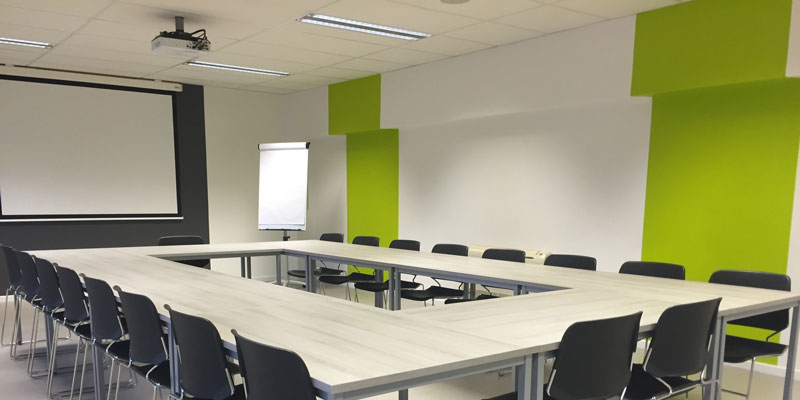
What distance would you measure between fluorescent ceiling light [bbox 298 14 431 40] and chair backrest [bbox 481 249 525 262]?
2241mm

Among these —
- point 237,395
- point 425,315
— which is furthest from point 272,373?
point 425,315

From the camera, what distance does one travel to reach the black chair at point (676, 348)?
242cm

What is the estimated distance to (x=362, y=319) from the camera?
2426 mm

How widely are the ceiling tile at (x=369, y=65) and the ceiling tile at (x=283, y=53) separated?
167 mm

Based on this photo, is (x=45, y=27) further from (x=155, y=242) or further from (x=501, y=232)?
(x=501, y=232)

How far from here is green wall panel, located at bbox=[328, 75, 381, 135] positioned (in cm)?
742

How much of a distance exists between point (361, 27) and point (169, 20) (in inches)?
68.4

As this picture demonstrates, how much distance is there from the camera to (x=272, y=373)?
1737 millimetres

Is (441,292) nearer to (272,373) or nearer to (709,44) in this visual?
(709,44)

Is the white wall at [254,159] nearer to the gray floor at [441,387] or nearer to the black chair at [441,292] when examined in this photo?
the black chair at [441,292]

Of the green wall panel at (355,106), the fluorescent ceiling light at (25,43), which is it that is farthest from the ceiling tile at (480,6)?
the fluorescent ceiling light at (25,43)

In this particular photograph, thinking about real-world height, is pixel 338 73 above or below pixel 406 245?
above

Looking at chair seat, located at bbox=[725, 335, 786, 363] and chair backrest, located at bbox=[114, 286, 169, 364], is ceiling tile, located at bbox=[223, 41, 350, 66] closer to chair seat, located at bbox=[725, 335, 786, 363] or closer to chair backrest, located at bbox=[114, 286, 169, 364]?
chair backrest, located at bbox=[114, 286, 169, 364]

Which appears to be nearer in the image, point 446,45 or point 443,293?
point 443,293
